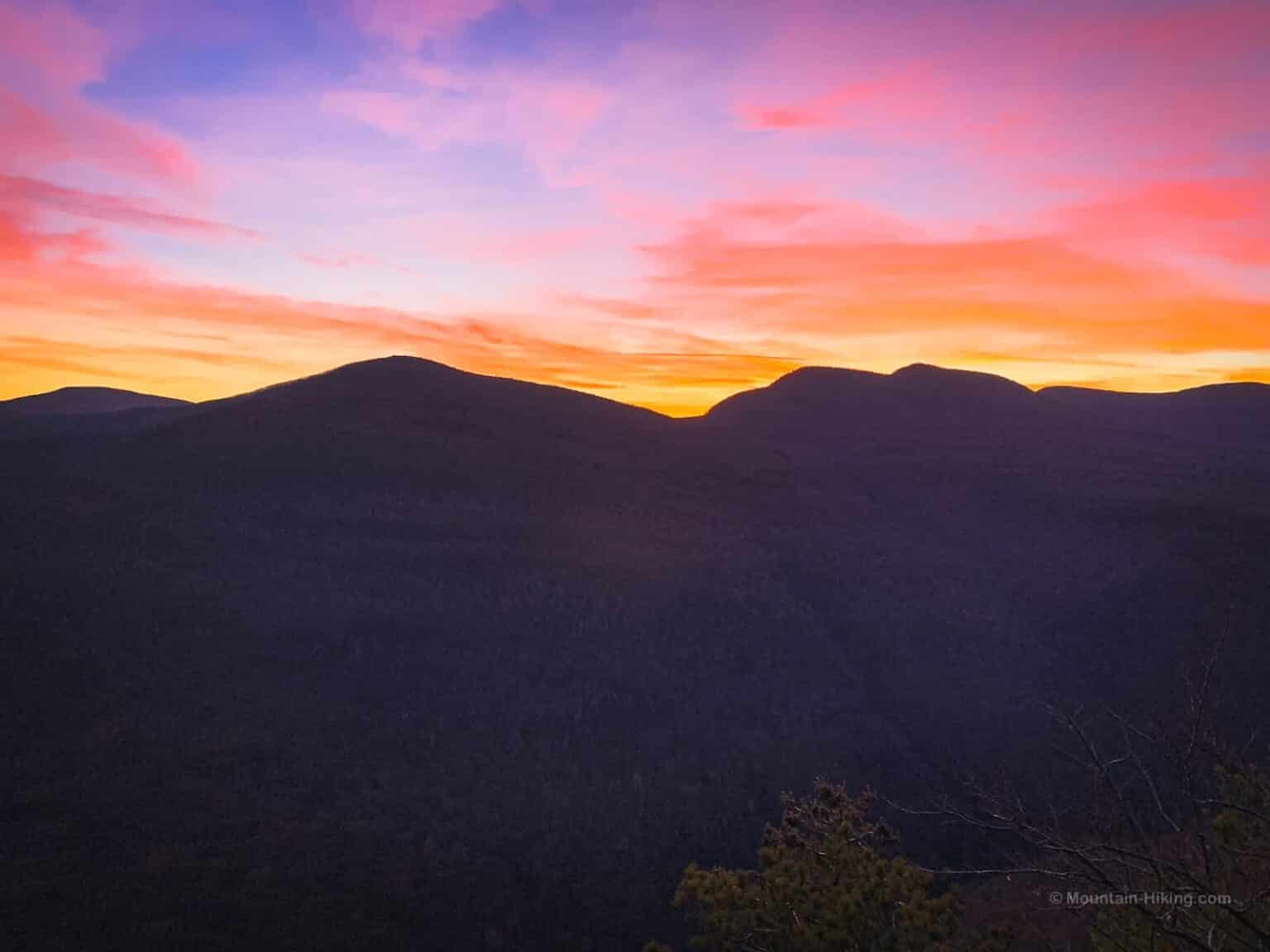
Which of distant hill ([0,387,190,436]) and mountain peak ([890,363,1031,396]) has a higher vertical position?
mountain peak ([890,363,1031,396])

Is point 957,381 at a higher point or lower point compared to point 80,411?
higher

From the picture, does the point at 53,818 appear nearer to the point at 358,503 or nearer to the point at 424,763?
the point at 424,763

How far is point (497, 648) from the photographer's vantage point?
3388cm

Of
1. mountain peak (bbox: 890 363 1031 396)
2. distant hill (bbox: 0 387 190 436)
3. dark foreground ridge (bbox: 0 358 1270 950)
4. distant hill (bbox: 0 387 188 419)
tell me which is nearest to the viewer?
dark foreground ridge (bbox: 0 358 1270 950)

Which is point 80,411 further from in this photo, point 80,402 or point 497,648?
point 497,648

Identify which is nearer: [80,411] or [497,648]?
[497,648]

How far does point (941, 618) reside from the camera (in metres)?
41.3

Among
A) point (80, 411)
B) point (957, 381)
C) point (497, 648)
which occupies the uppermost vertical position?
point (957, 381)

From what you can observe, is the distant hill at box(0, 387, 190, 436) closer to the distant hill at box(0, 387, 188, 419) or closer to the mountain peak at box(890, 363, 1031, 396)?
the distant hill at box(0, 387, 188, 419)

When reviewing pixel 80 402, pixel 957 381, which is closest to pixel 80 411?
pixel 80 402

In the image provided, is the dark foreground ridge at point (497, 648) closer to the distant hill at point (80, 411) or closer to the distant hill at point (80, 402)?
the distant hill at point (80, 411)

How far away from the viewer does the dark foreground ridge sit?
64.3 feet

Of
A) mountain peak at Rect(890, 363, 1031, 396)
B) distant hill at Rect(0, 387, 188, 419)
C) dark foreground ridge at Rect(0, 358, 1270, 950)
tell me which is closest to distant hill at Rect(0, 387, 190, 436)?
distant hill at Rect(0, 387, 188, 419)

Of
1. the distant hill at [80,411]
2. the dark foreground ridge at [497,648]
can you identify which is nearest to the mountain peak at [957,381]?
the dark foreground ridge at [497,648]
